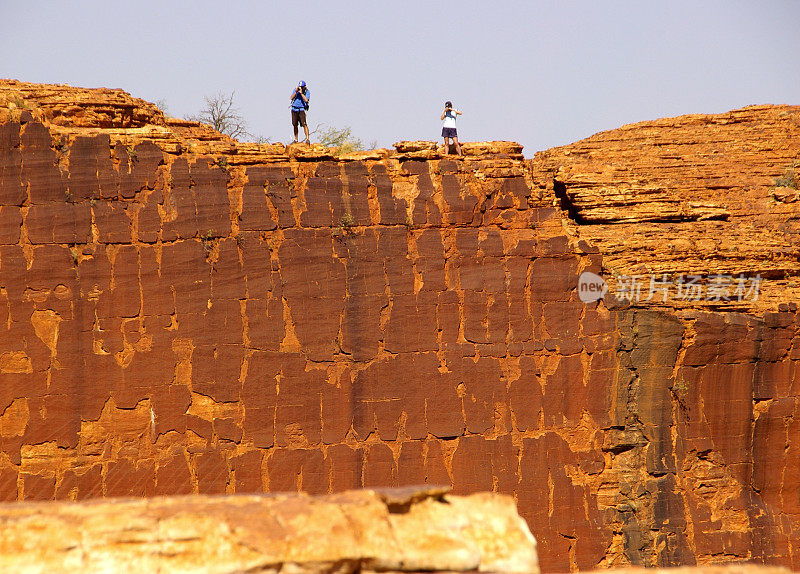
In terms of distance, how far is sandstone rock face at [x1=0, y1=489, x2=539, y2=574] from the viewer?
4.44 meters

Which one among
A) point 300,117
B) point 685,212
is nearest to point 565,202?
point 685,212

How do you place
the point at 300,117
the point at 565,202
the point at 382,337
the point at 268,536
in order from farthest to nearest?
the point at 300,117 < the point at 565,202 < the point at 382,337 < the point at 268,536

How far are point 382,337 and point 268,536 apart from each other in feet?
17.7

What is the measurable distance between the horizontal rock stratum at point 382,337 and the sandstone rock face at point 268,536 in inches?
179

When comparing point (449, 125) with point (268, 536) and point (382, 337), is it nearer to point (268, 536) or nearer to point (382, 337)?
point (382, 337)

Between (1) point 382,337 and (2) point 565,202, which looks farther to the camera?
(2) point 565,202

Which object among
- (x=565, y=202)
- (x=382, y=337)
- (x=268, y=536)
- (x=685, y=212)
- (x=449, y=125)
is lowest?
Answer: (x=268, y=536)

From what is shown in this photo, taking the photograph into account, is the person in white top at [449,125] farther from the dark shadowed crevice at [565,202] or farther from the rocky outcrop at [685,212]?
the dark shadowed crevice at [565,202]

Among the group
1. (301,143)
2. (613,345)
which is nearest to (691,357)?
(613,345)

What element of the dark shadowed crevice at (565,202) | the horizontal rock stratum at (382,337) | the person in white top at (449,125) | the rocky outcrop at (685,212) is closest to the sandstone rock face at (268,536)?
the horizontal rock stratum at (382,337)

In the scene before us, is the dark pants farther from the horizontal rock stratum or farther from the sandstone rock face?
the sandstone rock face

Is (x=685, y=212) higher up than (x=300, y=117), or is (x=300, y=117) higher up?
(x=300, y=117)

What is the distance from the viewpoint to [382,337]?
9844 mm

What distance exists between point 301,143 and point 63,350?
3.77 metres
